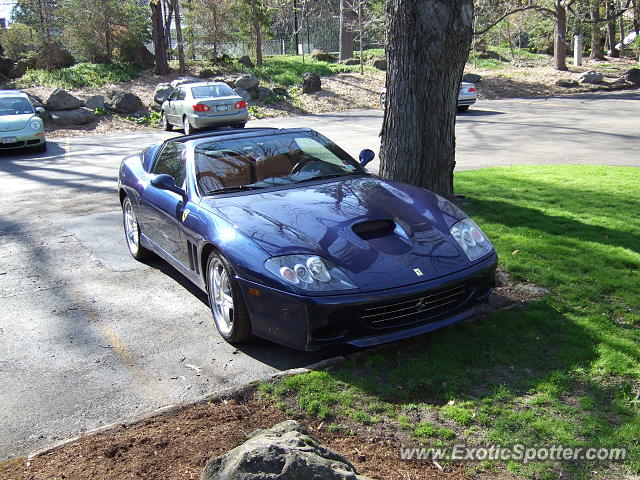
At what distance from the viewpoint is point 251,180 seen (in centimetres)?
541

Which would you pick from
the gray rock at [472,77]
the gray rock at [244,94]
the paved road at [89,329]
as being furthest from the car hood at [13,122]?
the gray rock at [472,77]

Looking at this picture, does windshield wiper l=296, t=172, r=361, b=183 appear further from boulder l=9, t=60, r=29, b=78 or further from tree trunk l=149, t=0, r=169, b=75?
boulder l=9, t=60, r=29, b=78

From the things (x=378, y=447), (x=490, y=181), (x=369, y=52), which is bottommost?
(x=378, y=447)

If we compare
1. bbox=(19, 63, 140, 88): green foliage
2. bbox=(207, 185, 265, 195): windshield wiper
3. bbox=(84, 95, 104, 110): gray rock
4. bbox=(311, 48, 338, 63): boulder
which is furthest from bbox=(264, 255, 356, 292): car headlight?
bbox=(311, 48, 338, 63): boulder

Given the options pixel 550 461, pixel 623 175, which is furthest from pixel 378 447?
pixel 623 175

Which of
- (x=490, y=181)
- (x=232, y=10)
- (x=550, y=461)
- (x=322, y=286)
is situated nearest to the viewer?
(x=550, y=461)

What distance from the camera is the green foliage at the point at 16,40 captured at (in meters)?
31.3

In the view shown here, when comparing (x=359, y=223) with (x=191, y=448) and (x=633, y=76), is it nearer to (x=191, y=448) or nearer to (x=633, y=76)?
(x=191, y=448)

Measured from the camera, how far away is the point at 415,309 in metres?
4.20

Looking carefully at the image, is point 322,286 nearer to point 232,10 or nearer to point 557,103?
point 557,103

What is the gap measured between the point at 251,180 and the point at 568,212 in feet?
13.4

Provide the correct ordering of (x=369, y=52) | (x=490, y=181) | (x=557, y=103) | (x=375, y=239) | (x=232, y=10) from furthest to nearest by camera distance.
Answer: (x=369, y=52), (x=232, y=10), (x=557, y=103), (x=490, y=181), (x=375, y=239)

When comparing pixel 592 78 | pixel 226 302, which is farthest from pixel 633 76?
pixel 226 302

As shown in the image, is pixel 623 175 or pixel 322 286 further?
pixel 623 175
